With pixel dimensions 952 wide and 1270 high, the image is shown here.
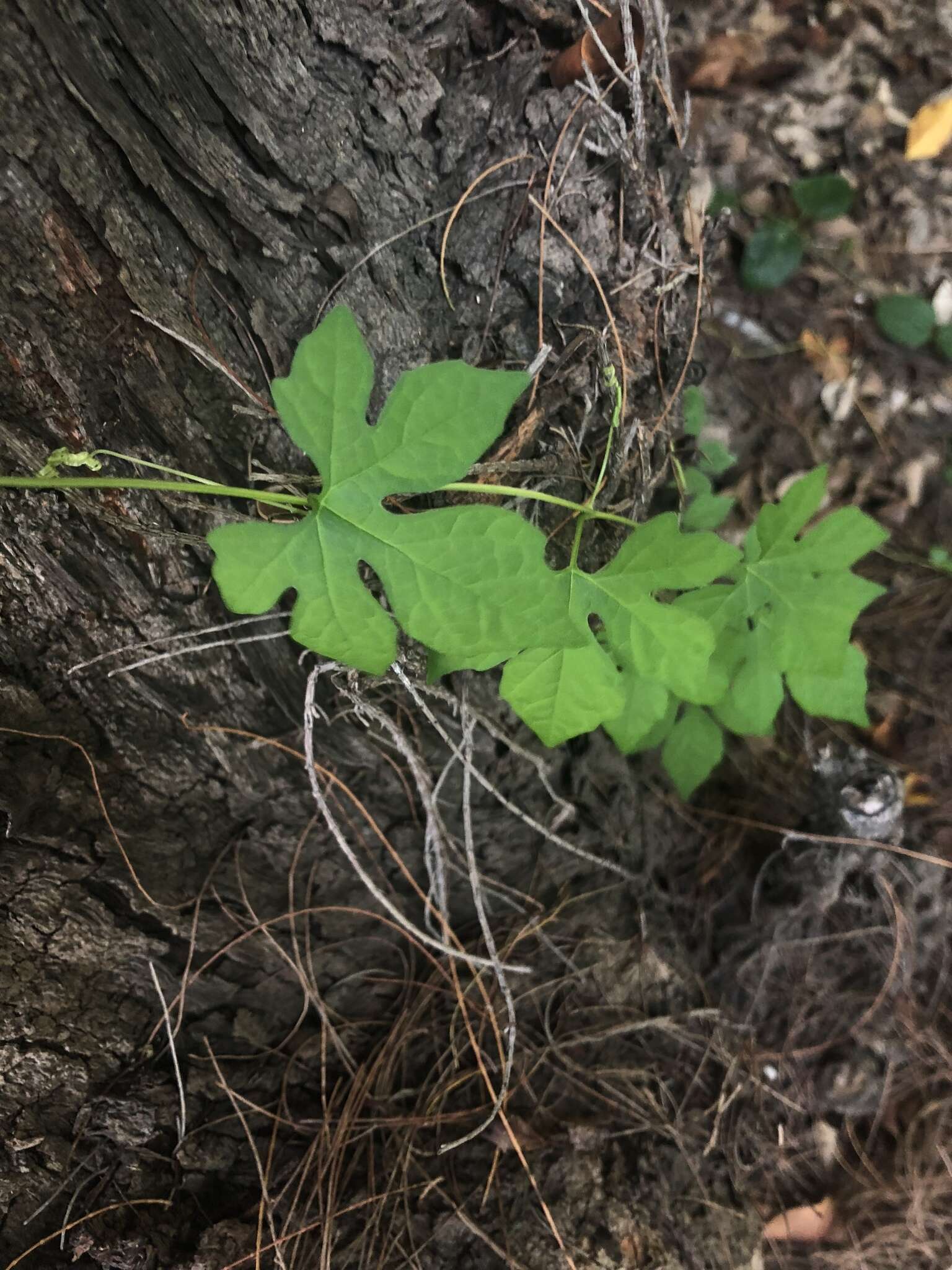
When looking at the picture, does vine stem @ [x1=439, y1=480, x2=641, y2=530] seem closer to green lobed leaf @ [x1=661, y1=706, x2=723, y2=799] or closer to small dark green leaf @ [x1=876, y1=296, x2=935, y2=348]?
green lobed leaf @ [x1=661, y1=706, x2=723, y2=799]

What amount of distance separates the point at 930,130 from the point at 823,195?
2.06 ft

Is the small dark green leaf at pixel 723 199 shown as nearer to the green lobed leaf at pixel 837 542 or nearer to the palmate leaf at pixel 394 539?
the green lobed leaf at pixel 837 542

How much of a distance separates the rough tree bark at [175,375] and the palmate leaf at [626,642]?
0.33 meters

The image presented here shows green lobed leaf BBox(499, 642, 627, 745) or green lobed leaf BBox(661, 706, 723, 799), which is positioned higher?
green lobed leaf BBox(499, 642, 627, 745)

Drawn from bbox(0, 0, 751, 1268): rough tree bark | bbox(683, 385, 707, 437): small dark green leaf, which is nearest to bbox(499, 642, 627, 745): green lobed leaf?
bbox(0, 0, 751, 1268): rough tree bark

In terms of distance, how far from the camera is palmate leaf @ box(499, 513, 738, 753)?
147 centimetres

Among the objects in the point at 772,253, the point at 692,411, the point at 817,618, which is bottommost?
the point at 817,618

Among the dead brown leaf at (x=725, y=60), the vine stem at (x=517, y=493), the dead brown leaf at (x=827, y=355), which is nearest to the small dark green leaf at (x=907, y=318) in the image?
the dead brown leaf at (x=827, y=355)

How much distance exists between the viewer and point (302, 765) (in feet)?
5.78

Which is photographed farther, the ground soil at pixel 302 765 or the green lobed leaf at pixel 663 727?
the green lobed leaf at pixel 663 727

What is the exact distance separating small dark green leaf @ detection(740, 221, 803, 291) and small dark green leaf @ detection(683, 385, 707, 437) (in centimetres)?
116

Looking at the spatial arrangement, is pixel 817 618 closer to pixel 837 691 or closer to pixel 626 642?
pixel 837 691

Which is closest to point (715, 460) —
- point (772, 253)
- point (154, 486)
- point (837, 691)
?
point (837, 691)

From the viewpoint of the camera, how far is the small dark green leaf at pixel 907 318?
305cm
